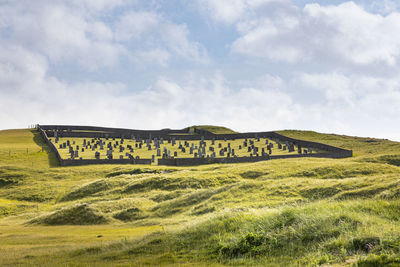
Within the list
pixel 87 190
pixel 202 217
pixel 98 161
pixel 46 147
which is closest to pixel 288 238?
pixel 202 217

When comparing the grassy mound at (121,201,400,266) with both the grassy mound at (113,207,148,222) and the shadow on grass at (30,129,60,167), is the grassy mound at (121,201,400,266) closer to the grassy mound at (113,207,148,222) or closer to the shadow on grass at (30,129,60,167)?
the grassy mound at (113,207,148,222)

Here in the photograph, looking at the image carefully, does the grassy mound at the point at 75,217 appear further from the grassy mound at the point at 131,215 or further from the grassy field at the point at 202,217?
the grassy mound at the point at 131,215

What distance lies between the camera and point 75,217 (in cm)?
3653

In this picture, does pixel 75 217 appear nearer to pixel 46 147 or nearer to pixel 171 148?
pixel 171 148

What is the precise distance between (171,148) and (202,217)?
222 feet

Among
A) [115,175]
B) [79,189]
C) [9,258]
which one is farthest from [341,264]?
[115,175]

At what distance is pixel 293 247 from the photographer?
16.1 m

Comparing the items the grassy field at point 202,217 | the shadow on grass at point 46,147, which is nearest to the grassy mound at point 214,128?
the shadow on grass at point 46,147

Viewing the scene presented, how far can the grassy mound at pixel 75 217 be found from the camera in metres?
35.8

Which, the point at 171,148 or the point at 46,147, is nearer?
the point at 171,148

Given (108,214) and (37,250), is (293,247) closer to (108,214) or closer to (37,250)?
(37,250)

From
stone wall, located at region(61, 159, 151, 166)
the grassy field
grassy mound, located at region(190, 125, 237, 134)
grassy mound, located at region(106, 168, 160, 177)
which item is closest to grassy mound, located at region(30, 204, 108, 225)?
the grassy field

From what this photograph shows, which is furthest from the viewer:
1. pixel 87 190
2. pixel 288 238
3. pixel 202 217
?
pixel 87 190

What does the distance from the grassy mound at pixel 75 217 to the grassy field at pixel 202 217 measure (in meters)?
0.11
